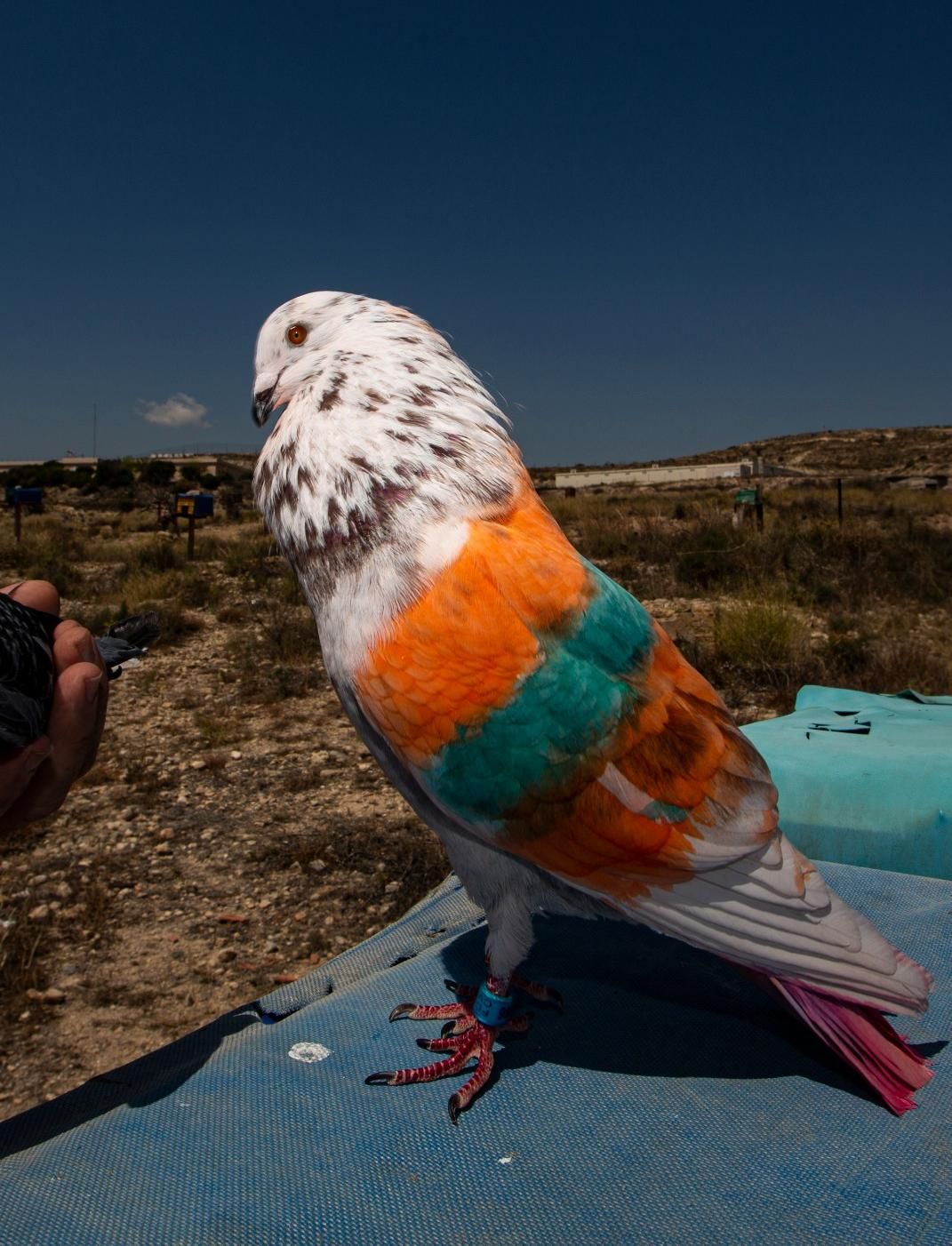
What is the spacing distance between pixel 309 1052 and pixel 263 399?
1696 millimetres

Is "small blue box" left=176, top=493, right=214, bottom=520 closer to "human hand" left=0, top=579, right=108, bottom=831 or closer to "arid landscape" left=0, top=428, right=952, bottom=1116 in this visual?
"arid landscape" left=0, top=428, right=952, bottom=1116

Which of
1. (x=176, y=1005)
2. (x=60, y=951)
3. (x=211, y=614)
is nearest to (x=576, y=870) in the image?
(x=176, y=1005)

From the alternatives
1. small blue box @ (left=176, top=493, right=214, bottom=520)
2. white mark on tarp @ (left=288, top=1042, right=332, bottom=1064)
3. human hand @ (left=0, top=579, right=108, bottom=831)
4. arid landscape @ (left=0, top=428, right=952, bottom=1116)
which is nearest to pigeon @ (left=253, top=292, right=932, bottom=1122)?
white mark on tarp @ (left=288, top=1042, right=332, bottom=1064)

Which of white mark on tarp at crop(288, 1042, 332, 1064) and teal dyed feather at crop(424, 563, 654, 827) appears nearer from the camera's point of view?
teal dyed feather at crop(424, 563, 654, 827)

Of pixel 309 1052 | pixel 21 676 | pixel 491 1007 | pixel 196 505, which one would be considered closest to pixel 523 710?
pixel 491 1007

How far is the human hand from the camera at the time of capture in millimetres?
1720

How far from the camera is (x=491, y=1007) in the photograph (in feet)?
6.27

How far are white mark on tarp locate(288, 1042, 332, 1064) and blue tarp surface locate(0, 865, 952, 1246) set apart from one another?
0.07 feet

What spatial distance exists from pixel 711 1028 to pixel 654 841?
0.87m

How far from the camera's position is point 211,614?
1073 cm

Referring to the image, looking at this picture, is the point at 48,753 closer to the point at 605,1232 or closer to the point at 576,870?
the point at 576,870

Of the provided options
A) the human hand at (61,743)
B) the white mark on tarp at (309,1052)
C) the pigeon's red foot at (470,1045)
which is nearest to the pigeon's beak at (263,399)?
the human hand at (61,743)

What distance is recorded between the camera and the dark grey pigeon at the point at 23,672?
1.64 metres

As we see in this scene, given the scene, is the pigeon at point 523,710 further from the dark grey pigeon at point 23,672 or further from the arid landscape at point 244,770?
the arid landscape at point 244,770
